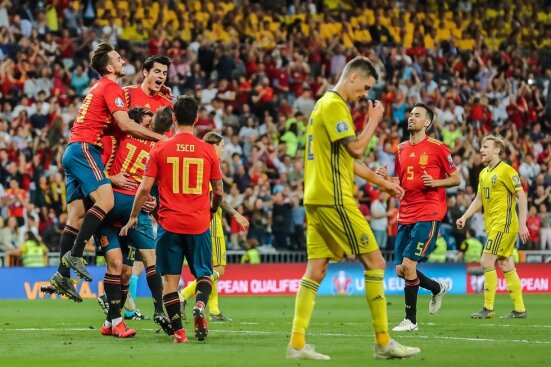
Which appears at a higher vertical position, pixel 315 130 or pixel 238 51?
pixel 238 51

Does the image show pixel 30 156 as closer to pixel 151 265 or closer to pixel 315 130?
pixel 151 265

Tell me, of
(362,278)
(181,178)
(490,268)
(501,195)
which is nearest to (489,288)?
(490,268)

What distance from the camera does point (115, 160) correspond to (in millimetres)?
13281

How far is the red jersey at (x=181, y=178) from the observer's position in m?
11.6

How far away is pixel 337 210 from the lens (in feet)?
33.2

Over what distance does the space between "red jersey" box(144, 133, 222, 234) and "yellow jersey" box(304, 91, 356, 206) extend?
1876 millimetres

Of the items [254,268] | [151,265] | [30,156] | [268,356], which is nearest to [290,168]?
[254,268]

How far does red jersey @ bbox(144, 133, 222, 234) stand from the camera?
1160 cm

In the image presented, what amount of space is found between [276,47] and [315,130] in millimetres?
23274

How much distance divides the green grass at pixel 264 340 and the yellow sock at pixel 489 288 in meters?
0.50

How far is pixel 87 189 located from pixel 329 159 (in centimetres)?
371

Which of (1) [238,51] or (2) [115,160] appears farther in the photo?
(1) [238,51]

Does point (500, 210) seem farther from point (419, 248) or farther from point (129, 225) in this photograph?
point (129, 225)

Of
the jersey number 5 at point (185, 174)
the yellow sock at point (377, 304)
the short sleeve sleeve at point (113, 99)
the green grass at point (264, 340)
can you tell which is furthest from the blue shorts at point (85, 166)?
the yellow sock at point (377, 304)
